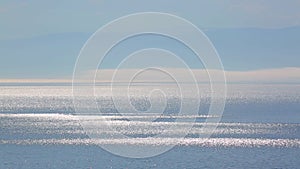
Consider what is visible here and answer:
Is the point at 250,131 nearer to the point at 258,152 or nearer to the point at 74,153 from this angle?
the point at 258,152

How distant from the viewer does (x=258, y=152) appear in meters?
77.6

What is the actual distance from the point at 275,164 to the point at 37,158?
25597mm

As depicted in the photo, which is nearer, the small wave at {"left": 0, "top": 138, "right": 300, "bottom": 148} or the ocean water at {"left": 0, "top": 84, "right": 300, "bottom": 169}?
the ocean water at {"left": 0, "top": 84, "right": 300, "bottom": 169}

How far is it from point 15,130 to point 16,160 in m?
39.8

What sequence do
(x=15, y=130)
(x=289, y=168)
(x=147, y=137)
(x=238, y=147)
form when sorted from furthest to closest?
(x=15, y=130) → (x=147, y=137) → (x=238, y=147) → (x=289, y=168)

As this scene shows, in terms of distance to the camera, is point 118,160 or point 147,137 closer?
point 118,160

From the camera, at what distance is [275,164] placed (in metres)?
65.2

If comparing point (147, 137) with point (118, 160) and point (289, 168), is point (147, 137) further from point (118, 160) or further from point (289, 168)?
point (289, 168)

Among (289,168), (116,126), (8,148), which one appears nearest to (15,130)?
(116,126)

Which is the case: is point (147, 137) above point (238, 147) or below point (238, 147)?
below

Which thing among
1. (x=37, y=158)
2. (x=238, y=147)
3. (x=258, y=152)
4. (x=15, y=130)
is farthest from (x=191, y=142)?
(x=15, y=130)

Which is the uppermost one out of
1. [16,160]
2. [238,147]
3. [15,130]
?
[238,147]

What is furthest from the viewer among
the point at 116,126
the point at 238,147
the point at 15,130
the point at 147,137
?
the point at 116,126

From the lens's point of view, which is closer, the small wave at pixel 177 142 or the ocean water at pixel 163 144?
the ocean water at pixel 163 144
